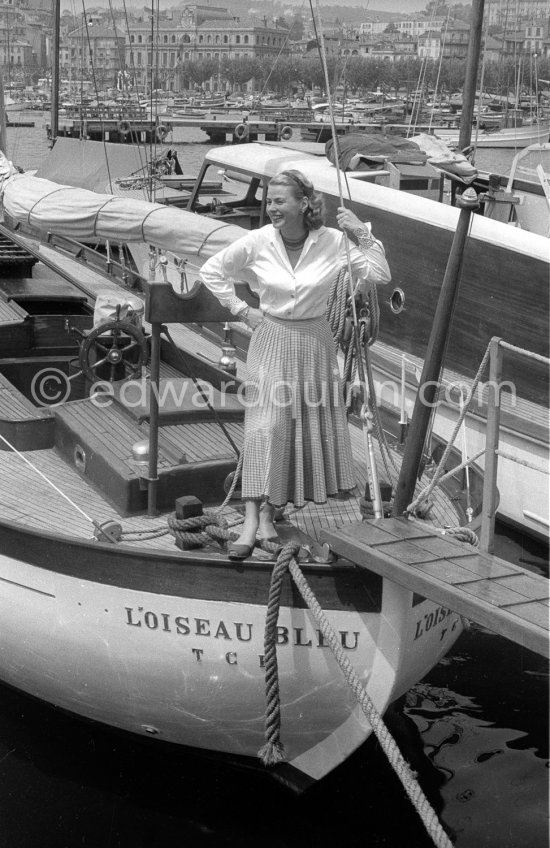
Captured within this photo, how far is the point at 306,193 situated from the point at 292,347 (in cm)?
75

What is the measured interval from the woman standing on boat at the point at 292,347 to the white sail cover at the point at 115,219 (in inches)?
133

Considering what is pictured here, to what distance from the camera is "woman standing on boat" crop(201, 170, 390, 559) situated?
16.4 feet

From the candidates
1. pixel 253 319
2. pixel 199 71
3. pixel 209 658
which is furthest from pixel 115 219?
pixel 199 71

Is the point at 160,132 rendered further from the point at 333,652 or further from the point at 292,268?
the point at 333,652

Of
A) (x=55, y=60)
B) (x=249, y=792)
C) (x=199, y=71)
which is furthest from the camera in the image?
(x=199, y=71)

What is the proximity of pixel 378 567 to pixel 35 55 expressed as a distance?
118875mm

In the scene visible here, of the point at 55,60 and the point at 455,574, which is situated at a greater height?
the point at 55,60

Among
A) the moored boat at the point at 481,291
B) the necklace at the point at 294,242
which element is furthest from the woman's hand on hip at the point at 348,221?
the moored boat at the point at 481,291

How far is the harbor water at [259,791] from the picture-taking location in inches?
227

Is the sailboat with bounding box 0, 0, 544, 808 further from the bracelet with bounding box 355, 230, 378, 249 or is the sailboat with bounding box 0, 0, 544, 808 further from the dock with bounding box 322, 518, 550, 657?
the bracelet with bounding box 355, 230, 378, 249

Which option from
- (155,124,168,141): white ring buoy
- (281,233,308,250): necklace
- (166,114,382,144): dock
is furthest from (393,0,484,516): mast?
(155,124,168,141): white ring buoy

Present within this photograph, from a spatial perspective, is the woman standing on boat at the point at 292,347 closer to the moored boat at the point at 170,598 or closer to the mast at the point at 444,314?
the moored boat at the point at 170,598

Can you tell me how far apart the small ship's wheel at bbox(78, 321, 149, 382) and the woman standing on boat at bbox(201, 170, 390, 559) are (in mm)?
2405

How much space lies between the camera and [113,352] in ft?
24.5
